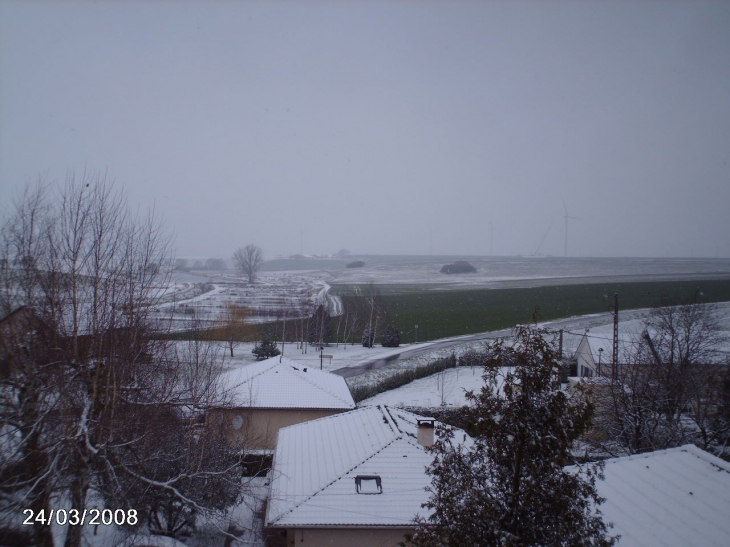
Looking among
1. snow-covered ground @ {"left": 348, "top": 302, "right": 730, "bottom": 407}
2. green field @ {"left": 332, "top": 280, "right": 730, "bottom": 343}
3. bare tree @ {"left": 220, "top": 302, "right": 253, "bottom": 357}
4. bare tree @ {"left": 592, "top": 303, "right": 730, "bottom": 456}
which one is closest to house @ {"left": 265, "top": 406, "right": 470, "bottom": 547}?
snow-covered ground @ {"left": 348, "top": 302, "right": 730, "bottom": 407}

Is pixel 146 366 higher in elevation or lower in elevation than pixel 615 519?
higher

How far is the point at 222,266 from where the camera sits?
9012 cm

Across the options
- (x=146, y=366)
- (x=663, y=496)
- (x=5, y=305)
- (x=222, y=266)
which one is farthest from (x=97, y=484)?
(x=222, y=266)

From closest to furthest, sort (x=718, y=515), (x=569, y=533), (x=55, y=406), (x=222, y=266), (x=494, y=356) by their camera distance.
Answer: (x=569, y=533) → (x=494, y=356) → (x=55, y=406) → (x=718, y=515) → (x=222, y=266)

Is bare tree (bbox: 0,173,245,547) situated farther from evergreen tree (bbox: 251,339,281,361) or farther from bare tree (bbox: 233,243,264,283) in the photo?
bare tree (bbox: 233,243,264,283)

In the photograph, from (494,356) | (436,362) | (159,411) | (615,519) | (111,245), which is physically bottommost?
(436,362)

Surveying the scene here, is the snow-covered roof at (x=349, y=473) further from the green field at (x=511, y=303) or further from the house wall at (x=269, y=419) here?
the green field at (x=511, y=303)

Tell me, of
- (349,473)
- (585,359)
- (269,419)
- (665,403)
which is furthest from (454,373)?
(349,473)

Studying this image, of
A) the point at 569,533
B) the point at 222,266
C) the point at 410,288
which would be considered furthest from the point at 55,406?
the point at 222,266

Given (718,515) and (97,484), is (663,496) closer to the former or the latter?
(718,515)

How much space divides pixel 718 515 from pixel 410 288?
1893 inches

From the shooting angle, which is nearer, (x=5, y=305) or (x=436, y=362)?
(x=5, y=305)

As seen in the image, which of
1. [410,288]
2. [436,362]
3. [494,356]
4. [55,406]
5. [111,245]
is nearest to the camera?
[494,356]

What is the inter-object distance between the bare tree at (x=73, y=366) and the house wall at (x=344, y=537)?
227cm
